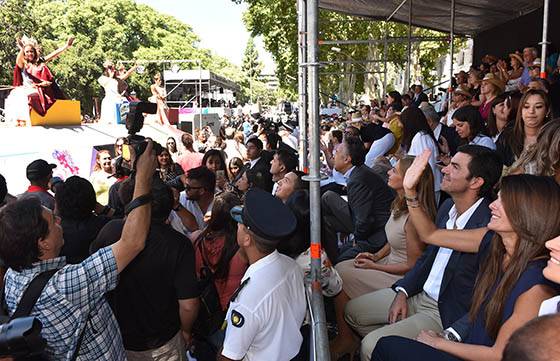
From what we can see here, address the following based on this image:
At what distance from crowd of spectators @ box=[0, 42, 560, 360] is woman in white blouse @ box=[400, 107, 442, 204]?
32.1 inches

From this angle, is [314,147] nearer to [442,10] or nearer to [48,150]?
[48,150]

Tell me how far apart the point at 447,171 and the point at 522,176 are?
2.69 ft

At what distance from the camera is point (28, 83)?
435 inches

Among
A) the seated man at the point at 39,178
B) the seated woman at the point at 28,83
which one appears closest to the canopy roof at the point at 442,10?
the seated woman at the point at 28,83

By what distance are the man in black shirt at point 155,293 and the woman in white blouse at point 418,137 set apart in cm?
284

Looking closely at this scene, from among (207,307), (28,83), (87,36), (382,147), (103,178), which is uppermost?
(87,36)

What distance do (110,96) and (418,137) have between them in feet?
41.8

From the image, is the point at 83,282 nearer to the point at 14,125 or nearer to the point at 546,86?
the point at 546,86

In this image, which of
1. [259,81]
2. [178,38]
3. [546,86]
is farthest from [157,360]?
[259,81]

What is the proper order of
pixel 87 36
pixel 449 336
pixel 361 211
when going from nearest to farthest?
pixel 449 336 → pixel 361 211 → pixel 87 36

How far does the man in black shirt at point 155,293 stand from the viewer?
8.52ft

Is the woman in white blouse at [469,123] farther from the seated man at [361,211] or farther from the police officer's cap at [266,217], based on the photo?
the police officer's cap at [266,217]

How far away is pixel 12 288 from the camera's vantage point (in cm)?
216

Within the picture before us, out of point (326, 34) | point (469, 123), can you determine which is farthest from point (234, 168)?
point (326, 34)
